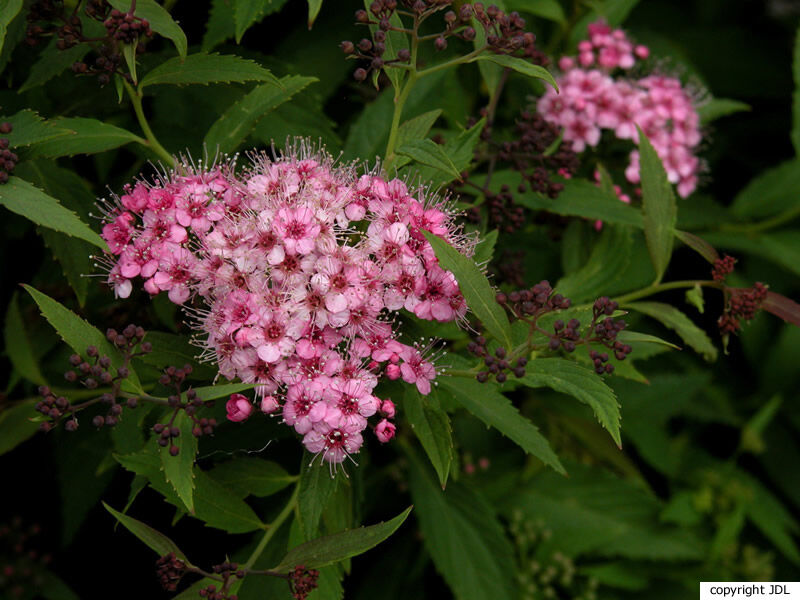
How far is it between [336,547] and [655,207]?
1.24m

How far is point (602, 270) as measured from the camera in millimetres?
2279

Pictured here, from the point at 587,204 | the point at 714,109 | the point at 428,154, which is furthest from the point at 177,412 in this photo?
the point at 714,109

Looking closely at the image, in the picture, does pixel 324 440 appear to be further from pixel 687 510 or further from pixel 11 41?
pixel 687 510

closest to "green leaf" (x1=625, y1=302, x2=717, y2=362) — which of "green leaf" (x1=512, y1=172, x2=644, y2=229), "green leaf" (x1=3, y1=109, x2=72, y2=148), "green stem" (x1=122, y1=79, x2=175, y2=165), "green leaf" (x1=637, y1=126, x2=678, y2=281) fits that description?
"green leaf" (x1=637, y1=126, x2=678, y2=281)

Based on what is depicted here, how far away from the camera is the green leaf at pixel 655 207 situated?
2.12m

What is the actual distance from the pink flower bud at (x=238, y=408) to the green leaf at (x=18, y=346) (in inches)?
35.3

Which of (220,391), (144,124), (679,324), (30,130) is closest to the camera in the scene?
(220,391)

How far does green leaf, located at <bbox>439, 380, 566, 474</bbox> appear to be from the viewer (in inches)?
66.9

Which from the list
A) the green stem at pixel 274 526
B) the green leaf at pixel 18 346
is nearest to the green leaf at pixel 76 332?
the green stem at pixel 274 526

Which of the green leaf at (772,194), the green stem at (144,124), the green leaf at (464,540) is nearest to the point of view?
the green stem at (144,124)

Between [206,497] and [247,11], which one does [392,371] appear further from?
[247,11]

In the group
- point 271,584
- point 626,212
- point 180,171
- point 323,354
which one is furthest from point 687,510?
point 180,171

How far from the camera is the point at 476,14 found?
1.71 metres

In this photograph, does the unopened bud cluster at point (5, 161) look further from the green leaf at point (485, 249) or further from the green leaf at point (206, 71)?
the green leaf at point (485, 249)
